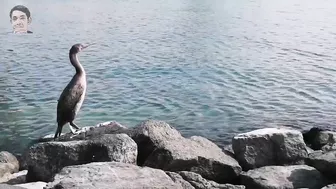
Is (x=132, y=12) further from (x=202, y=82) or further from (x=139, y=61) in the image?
(x=202, y=82)

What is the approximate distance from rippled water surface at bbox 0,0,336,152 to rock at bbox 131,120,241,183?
2919mm

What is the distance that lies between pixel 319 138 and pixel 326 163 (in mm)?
2513

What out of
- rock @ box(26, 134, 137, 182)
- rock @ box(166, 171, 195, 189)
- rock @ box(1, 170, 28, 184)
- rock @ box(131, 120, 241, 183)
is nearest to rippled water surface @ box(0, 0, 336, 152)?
rock @ box(1, 170, 28, 184)

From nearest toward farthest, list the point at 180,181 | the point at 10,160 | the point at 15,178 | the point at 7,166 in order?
the point at 180,181
the point at 15,178
the point at 7,166
the point at 10,160

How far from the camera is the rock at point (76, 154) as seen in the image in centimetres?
611

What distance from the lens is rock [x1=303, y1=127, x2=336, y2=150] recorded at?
28.3 ft

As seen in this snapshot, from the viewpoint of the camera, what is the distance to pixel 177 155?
653 cm

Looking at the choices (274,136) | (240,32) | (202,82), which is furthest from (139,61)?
(274,136)

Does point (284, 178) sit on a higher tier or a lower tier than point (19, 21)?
higher

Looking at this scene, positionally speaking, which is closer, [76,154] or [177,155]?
[76,154]
